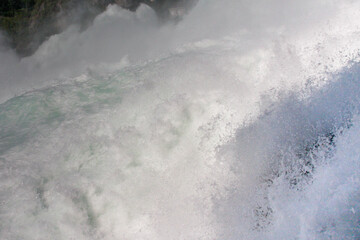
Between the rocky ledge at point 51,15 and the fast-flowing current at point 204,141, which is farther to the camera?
the rocky ledge at point 51,15

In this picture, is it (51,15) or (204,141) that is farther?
(51,15)

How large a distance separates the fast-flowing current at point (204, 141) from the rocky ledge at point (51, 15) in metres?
4.63

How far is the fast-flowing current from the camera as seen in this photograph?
7223 mm

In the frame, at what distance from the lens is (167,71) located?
35.0ft

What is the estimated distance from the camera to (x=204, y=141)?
866cm

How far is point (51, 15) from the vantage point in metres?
18.2

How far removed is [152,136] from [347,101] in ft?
18.5

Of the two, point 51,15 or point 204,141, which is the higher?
point 51,15

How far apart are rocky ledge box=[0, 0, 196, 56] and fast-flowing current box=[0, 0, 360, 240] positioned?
4626 millimetres

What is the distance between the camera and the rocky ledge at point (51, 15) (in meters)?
16.7

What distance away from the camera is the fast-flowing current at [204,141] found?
7.22 meters

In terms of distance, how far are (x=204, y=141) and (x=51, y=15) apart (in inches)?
530

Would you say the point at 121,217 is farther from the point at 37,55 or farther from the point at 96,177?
the point at 37,55

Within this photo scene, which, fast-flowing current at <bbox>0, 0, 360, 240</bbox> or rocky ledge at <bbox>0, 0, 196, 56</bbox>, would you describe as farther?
rocky ledge at <bbox>0, 0, 196, 56</bbox>
